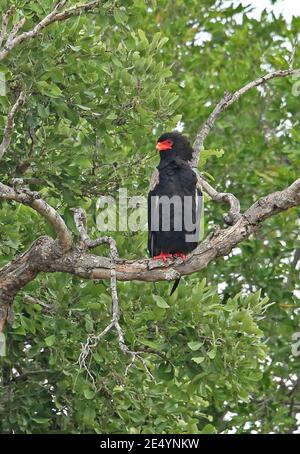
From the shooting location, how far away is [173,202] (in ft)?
30.5

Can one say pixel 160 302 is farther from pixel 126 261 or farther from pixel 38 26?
pixel 38 26

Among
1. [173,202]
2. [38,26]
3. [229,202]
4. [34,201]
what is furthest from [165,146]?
[34,201]

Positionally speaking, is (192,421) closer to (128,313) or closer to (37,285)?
(128,313)

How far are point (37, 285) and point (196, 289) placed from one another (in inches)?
50.2

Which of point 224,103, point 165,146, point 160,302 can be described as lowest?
point 160,302

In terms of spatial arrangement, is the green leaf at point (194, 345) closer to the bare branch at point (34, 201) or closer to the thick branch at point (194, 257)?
the thick branch at point (194, 257)

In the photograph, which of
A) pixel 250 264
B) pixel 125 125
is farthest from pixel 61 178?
pixel 250 264

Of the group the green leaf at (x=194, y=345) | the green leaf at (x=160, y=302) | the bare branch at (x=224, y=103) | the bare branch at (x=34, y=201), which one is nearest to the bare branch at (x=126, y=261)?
the bare branch at (x=34, y=201)

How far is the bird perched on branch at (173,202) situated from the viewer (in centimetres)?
929

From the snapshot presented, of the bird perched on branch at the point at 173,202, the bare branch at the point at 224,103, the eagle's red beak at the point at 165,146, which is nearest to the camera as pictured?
the bare branch at the point at 224,103

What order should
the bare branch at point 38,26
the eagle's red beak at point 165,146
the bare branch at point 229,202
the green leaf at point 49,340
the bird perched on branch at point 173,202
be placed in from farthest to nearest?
1. the eagle's red beak at point 165,146
2. the bird perched on branch at point 173,202
3. the green leaf at point 49,340
4. the bare branch at point 38,26
5. the bare branch at point 229,202

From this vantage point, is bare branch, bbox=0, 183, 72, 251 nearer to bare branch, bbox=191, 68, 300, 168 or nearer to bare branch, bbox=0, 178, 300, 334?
bare branch, bbox=0, 178, 300, 334

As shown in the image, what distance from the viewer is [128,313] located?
9.33 meters
